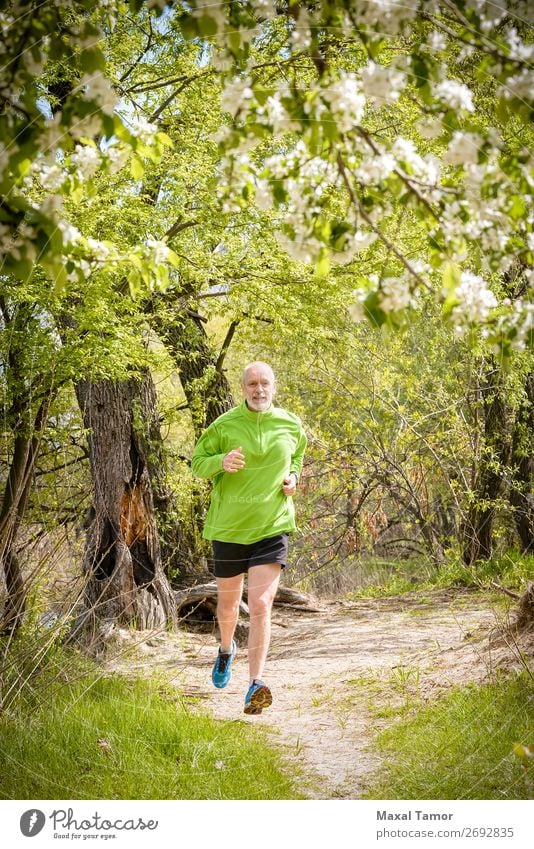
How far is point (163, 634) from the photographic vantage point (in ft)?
14.6

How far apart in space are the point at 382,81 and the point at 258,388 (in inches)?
43.3

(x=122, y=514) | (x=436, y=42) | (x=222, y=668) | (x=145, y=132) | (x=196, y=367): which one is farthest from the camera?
(x=196, y=367)

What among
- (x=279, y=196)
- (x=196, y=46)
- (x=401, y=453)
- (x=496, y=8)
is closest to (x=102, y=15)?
(x=196, y=46)

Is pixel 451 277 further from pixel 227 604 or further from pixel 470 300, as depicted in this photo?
pixel 227 604

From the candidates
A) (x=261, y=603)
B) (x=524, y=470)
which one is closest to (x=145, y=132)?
(x=261, y=603)

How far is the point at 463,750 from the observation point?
2.70 metres

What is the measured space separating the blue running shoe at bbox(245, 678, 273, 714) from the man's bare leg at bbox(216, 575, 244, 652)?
194mm

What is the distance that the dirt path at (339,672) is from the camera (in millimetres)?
2883

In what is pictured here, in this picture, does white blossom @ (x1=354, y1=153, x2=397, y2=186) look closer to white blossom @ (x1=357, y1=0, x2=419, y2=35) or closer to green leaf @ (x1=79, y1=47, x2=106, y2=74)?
white blossom @ (x1=357, y1=0, x2=419, y2=35)

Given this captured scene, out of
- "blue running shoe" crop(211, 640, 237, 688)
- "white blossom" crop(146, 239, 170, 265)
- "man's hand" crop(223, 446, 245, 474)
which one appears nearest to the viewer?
"white blossom" crop(146, 239, 170, 265)

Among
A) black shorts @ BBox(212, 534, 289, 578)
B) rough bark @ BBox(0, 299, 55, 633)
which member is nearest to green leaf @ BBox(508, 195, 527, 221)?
black shorts @ BBox(212, 534, 289, 578)

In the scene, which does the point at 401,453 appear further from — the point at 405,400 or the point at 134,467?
the point at 134,467

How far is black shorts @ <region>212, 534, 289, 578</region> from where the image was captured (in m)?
2.95

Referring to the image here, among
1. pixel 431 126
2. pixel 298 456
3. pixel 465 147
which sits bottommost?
pixel 298 456
